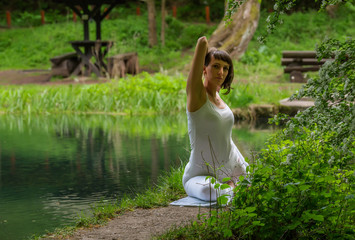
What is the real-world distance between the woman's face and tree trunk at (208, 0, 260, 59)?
1454 centimetres

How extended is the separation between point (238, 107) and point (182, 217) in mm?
7913

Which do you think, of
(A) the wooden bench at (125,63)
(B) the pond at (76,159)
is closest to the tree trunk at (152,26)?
(A) the wooden bench at (125,63)

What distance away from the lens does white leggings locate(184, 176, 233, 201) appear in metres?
4.34

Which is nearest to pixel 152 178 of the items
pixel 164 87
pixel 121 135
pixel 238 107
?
pixel 121 135

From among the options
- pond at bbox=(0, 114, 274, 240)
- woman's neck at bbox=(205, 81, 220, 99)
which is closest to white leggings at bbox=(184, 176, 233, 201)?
pond at bbox=(0, 114, 274, 240)

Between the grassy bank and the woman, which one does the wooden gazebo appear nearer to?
the grassy bank

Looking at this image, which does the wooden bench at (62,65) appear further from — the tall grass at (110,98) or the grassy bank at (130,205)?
the grassy bank at (130,205)

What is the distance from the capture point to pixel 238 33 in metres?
19.0

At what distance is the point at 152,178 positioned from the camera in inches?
256

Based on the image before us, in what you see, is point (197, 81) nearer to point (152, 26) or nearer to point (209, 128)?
point (209, 128)

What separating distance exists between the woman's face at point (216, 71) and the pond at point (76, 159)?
61 centimetres

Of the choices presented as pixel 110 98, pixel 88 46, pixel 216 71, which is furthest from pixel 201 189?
pixel 88 46

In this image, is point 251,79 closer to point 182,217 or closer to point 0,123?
point 0,123

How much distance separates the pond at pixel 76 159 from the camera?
5328 millimetres
